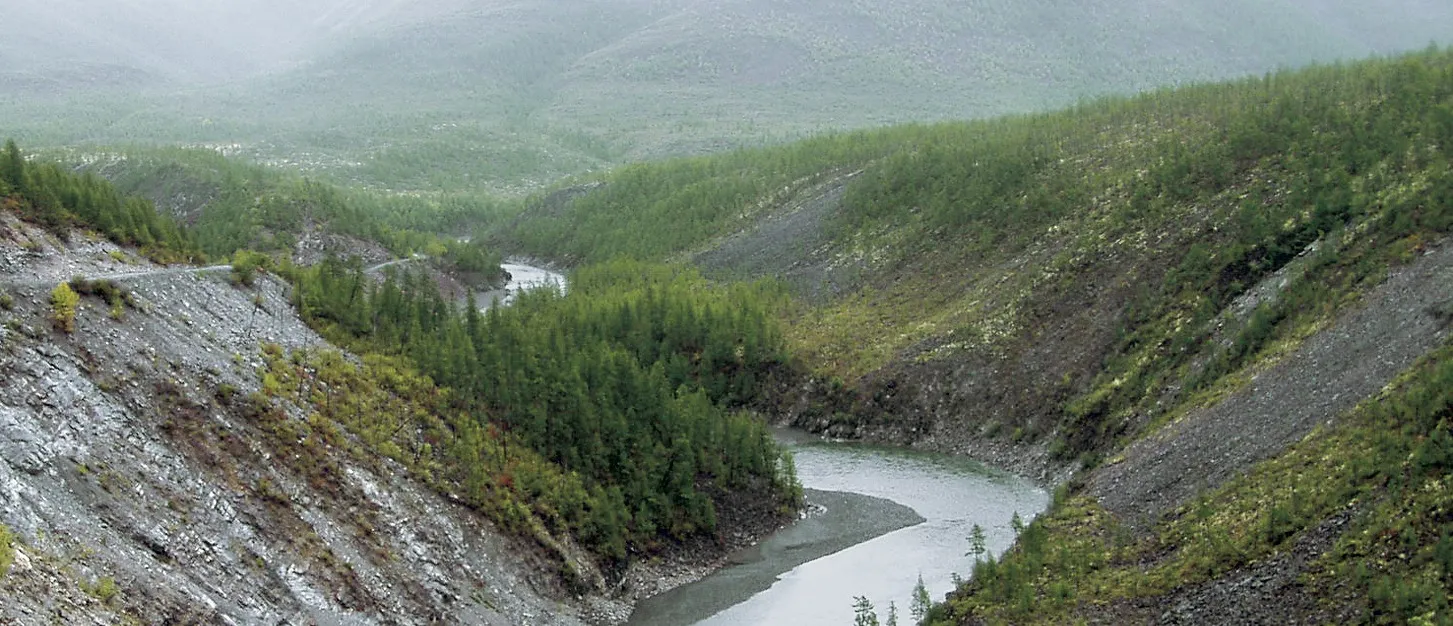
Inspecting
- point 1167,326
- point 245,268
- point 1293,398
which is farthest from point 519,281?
point 1293,398

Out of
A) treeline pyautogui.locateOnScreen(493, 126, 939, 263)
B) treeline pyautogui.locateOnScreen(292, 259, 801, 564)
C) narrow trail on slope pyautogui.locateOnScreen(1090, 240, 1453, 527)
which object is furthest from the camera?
treeline pyautogui.locateOnScreen(493, 126, 939, 263)

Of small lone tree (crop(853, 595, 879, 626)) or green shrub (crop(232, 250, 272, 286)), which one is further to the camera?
green shrub (crop(232, 250, 272, 286))

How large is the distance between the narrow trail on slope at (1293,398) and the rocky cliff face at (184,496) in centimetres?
2218

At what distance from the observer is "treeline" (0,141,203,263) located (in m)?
44.6

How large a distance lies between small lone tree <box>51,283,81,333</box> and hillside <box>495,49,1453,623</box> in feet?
91.6

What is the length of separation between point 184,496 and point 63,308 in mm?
7123

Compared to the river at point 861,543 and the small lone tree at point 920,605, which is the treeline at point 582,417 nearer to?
the river at point 861,543

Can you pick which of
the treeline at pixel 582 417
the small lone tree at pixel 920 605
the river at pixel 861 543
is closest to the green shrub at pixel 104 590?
the treeline at pixel 582 417

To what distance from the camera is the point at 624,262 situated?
115 meters

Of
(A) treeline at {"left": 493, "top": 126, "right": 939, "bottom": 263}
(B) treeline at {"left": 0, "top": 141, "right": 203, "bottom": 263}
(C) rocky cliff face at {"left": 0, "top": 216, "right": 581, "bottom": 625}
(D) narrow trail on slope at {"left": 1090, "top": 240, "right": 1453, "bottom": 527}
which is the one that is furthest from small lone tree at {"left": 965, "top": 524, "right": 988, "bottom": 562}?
(A) treeline at {"left": 493, "top": 126, "right": 939, "bottom": 263}

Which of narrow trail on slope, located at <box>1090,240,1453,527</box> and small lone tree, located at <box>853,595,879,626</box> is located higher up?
narrow trail on slope, located at <box>1090,240,1453,527</box>

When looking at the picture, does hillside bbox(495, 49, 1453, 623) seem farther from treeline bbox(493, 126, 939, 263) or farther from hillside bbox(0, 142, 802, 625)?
hillside bbox(0, 142, 802, 625)

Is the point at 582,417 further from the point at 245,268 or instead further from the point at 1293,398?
the point at 1293,398

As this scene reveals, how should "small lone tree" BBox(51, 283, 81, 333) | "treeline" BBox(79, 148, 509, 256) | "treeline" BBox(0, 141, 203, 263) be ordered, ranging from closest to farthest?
"small lone tree" BBox(51, 283, 81, 333) → "treeline" BBox(0, 141, 203, 263) → "treeline" BBox(79, 148, 509, 256)
